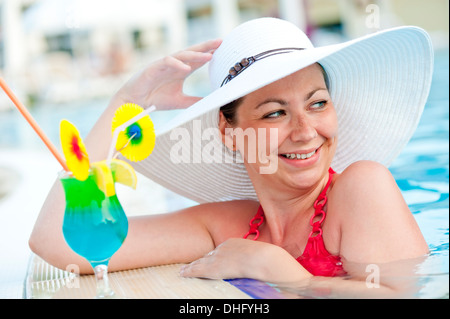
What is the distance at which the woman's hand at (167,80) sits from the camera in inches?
91.1

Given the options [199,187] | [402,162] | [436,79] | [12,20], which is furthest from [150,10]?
[199,187]

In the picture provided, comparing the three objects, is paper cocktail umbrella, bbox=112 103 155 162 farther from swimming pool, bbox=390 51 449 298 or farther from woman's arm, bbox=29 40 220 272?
swimming pool, bbox=390 51 449 298

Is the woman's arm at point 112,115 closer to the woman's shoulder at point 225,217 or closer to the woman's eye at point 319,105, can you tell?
the woman's shoulder at point 225,217

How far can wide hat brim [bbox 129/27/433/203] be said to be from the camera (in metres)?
2.14

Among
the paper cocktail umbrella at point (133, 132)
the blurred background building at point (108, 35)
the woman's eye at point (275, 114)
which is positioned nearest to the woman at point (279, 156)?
the woman's eye at point (275, 114)

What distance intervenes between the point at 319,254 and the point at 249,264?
0.29m

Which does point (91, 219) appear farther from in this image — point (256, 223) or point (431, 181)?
point (431, 181)

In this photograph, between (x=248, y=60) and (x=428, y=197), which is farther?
(x=428, y=197)

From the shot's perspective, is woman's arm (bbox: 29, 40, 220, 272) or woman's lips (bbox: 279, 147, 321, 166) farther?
woman's arm (bbox: 29, 40, 220, 272)

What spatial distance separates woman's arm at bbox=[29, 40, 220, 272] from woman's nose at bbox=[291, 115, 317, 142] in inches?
20.9

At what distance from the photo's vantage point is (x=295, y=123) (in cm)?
199
